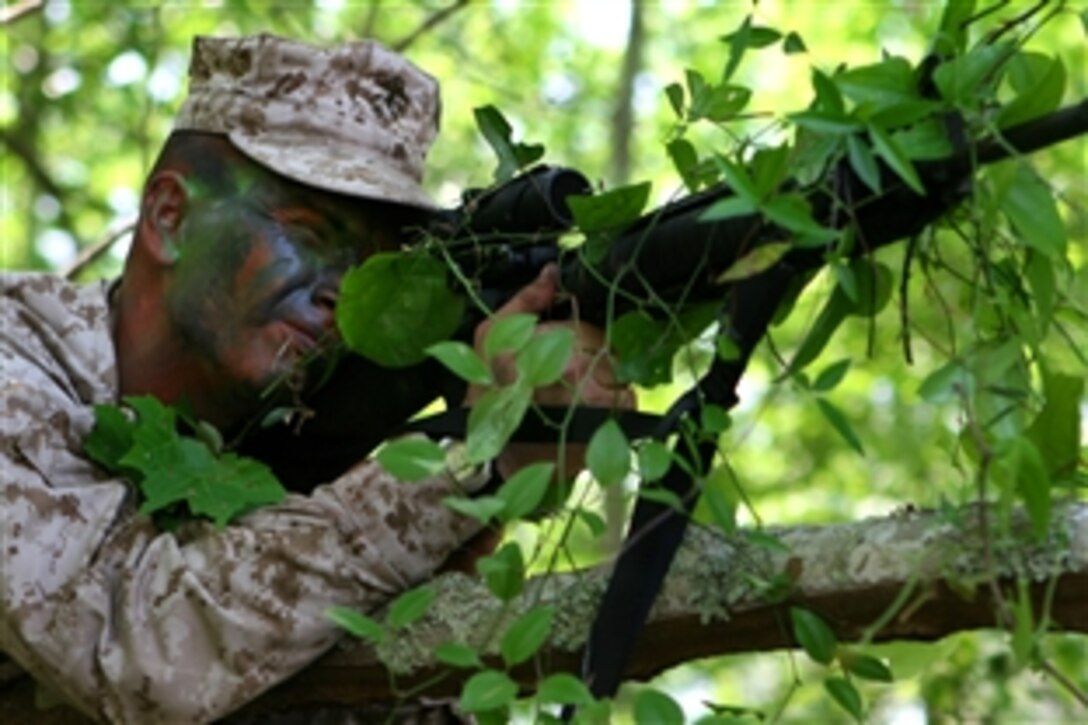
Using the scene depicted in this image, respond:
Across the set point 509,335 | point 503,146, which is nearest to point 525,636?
point 509,335

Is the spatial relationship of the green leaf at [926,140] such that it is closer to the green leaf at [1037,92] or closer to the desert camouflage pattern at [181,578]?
the green leaf at [1037,92]

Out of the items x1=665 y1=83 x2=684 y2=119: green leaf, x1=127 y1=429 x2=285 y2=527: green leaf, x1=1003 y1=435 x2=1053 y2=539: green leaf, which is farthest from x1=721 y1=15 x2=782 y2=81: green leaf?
x1=127 y1=429 x2=285 y2=527: green leaf

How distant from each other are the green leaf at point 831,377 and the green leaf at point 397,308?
699 millimetres

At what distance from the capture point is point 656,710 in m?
2.05

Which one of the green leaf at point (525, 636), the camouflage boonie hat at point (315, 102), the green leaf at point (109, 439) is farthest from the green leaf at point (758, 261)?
the camouflage boonie hat at point (315, 102)

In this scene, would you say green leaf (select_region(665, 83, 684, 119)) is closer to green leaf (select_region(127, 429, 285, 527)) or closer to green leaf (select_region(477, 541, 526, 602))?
green leaf (select_region(477, 541, 526, 602))

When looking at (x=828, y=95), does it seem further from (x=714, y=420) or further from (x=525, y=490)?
(x=525, y=490)

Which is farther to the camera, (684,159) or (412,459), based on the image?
(684,159)

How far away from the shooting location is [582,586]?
2.49 meters

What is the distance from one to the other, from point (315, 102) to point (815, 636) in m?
1.54

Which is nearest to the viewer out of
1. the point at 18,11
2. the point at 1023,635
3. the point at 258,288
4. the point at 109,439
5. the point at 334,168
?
the point at 1023,635

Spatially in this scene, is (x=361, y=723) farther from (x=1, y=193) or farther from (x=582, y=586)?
(x=1, y=193)

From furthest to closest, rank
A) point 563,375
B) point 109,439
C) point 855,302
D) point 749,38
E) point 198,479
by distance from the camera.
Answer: point 109,439 < point 198,479 < point 563,375 < point 749,38 < point 855,302

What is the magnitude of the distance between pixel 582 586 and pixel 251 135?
3.85 feet
